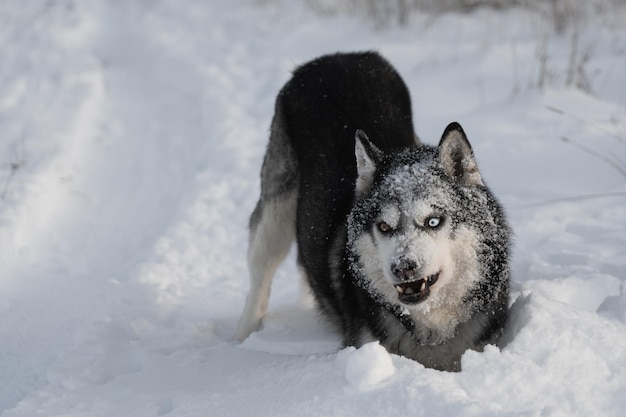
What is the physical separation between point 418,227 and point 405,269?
20 centimetres

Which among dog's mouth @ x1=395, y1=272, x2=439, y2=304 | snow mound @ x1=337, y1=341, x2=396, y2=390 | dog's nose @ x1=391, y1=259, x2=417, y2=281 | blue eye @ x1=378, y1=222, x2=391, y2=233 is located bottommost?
snow mound @ x1=337, y1=341, x2=396, y2=390

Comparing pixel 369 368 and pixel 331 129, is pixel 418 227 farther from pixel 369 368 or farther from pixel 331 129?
pixel 331 129

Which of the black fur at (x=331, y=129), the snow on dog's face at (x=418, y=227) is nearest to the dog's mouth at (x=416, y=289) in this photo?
the snow on dog's face at (x=418, y=227)

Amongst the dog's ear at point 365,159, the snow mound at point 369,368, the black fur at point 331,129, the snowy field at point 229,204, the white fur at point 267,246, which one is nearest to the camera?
the snow mound at point 369,368

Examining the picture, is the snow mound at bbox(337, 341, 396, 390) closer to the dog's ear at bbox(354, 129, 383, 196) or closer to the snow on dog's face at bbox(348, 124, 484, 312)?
the snow on dog's face at bbox(348, 124, 484, 312)

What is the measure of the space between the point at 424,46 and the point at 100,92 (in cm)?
307

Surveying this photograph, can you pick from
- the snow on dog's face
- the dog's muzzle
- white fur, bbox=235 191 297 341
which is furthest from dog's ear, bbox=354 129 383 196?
white fur, bbox=235 191 297 341

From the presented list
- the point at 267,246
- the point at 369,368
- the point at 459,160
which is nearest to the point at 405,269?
the point at 369,368

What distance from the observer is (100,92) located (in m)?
7.44

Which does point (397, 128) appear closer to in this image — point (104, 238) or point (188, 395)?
point (188, 395)

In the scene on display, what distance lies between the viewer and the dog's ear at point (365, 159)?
Answer: 3.28m

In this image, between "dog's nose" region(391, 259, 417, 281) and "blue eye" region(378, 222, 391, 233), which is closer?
"dog's nose" region(391, 259, 417, 281)

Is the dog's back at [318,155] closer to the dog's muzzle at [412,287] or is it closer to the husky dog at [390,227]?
the husky dog at [390,227]

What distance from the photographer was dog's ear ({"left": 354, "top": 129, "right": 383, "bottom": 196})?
328 centimetres
